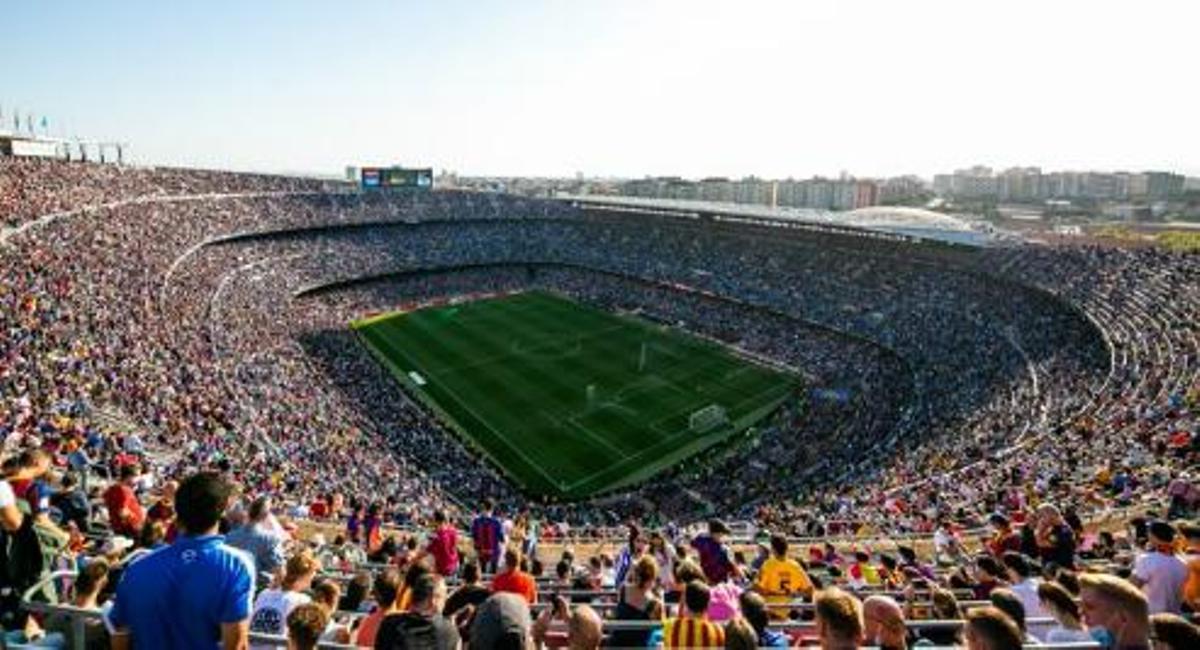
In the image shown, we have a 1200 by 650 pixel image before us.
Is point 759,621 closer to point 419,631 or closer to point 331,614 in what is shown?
point 419,631

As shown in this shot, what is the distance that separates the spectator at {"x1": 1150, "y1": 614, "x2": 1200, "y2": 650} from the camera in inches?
170

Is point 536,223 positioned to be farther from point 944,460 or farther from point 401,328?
point 944,460

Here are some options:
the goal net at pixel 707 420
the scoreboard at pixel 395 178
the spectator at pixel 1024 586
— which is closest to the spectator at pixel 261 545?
the spectator at pixel 1024 586

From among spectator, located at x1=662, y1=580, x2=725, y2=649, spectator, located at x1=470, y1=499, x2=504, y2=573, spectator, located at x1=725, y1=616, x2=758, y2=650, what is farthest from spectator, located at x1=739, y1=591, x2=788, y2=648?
spectator, located at x1=470, y1=499, x2=504, y2=573

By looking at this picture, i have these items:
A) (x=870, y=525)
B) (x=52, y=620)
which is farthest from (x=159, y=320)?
(x=52, y=620)

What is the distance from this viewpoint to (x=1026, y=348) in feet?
122

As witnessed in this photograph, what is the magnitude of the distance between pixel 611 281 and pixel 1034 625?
6131 cm

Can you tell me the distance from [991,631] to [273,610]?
4848 millimetres

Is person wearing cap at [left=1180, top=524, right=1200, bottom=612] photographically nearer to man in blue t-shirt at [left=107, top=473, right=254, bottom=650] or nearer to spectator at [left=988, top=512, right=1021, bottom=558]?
spectator at [left=988, top=512, right=1021, bottom=558]

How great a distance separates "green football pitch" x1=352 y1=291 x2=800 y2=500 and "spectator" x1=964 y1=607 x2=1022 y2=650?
28.6 meters

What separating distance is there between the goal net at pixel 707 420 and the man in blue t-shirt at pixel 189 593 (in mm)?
35460

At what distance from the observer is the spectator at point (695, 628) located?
16.2 feet

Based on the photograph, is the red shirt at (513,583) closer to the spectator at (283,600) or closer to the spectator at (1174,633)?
the spectator at (283,600)

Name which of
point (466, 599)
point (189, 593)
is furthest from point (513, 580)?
point (189, 593)
